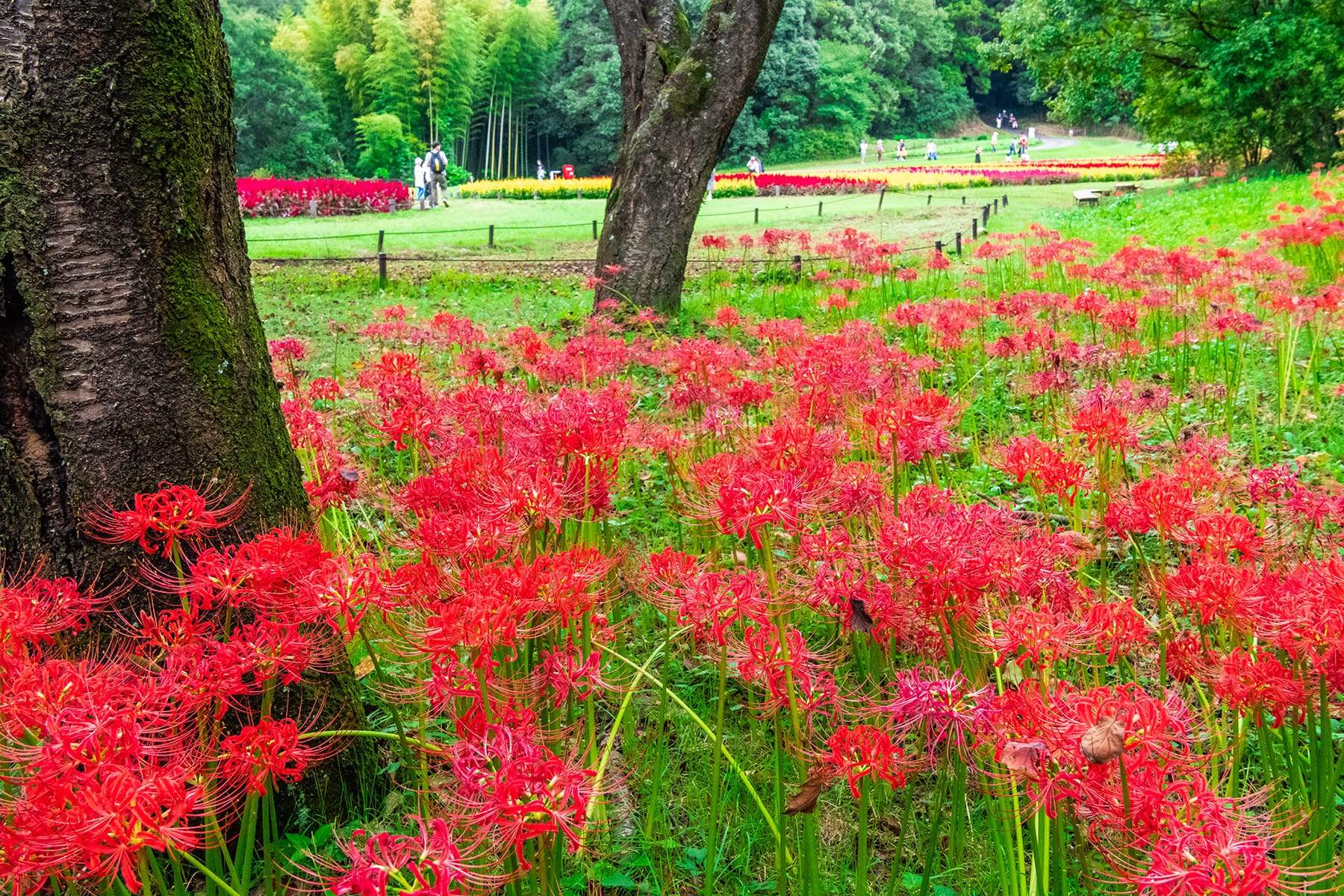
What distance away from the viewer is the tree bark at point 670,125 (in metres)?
8.34

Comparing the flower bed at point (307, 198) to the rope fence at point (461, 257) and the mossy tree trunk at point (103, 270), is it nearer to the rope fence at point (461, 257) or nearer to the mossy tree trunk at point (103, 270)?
the rope fence at point (461, 257)

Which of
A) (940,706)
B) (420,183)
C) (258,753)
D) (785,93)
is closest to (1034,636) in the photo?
(940,706)

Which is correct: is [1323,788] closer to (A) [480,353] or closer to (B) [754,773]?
(B) [754,773]

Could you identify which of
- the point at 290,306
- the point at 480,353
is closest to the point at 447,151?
the point at 290,306

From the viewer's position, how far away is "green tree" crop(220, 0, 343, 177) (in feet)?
148

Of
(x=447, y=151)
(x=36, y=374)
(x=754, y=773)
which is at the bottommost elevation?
(x=754, y=773)

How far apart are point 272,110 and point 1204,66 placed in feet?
142

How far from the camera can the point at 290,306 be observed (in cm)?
1048

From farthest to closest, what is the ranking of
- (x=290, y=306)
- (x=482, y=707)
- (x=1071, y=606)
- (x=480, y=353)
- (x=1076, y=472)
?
1. (x=290, y=306)
2. (x=480, y=353)
3. (x=1076, y=472)
4. (x=1071, y=606)
5. (x=482, y=707)

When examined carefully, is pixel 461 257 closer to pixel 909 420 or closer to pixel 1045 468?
pixel 909 420

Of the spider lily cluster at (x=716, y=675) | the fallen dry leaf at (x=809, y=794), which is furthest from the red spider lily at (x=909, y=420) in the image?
the fallen dry leaf at (x=809, y=794)

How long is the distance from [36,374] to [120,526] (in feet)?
1.46

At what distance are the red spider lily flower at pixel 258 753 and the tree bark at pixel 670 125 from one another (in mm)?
7159

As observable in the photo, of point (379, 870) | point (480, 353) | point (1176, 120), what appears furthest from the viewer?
point (1176, 120)
